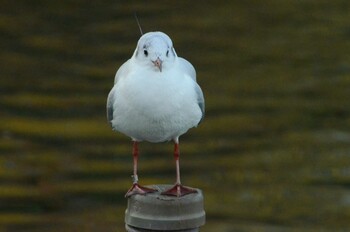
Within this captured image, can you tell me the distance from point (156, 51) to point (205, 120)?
4810 millimetres

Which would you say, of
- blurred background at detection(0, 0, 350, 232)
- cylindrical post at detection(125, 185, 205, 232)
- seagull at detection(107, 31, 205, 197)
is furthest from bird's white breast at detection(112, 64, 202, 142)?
blurred background at detection(0, 0, 350, 232)

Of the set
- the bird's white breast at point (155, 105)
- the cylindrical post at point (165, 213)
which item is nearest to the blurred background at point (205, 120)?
the bird's white breast at point (155, 105)

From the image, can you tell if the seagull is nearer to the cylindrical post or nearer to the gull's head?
the gull's head

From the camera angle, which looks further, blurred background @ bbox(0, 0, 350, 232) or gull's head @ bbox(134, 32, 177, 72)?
blurred background @ bbox(0, 0, 350, 232)

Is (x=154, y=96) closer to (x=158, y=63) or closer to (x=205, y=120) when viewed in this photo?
(x=158, y=63)

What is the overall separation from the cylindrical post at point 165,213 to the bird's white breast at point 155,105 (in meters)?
0.31

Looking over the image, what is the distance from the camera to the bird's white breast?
2.95m

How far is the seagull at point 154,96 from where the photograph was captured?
296 cm

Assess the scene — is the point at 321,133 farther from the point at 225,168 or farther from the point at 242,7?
the point at 242,7

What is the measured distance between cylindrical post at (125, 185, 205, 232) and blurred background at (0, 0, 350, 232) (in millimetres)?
3144

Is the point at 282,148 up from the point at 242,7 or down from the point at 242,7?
down

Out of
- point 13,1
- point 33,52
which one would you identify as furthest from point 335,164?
point 13,1

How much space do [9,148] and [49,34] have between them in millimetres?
3352

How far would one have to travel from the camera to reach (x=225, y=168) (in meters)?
6.87
